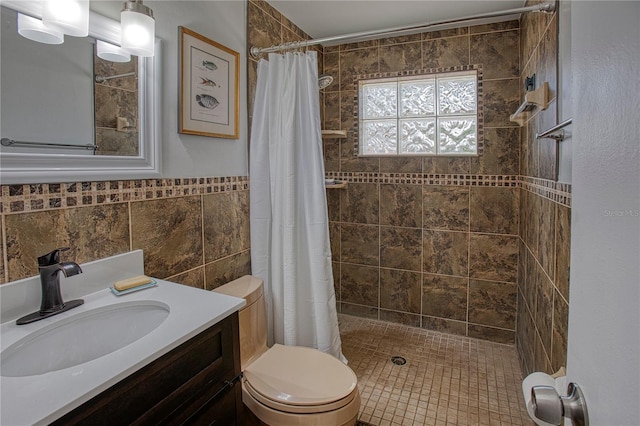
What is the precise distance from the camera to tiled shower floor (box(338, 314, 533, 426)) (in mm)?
1916

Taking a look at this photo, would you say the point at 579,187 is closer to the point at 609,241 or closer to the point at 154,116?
the point at 609,241

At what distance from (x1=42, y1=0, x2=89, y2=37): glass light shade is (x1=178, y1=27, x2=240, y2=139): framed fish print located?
556 mm

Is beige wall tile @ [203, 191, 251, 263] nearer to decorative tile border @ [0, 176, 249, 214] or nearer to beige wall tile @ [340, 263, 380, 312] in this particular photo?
decorative tile border @ [0, 176, 249, 214]

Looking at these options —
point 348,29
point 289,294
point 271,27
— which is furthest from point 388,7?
point 289,294

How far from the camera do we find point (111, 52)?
1364 mm

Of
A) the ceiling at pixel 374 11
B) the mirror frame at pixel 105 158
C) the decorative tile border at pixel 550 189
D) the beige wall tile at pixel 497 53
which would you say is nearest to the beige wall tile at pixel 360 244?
the decorative tile border at pixel 550 189

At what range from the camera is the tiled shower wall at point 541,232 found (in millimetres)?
1411

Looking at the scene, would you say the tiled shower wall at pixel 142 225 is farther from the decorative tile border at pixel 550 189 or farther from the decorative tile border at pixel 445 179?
the decorative tile border at pixel 550 189

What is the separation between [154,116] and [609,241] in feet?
5.29

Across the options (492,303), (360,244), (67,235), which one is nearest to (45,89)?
(67,235)

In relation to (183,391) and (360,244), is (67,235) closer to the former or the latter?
(183,391)

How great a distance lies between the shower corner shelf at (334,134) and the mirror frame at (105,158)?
59.3 inches

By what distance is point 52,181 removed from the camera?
1171mm

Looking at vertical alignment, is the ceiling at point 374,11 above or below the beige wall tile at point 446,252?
above
